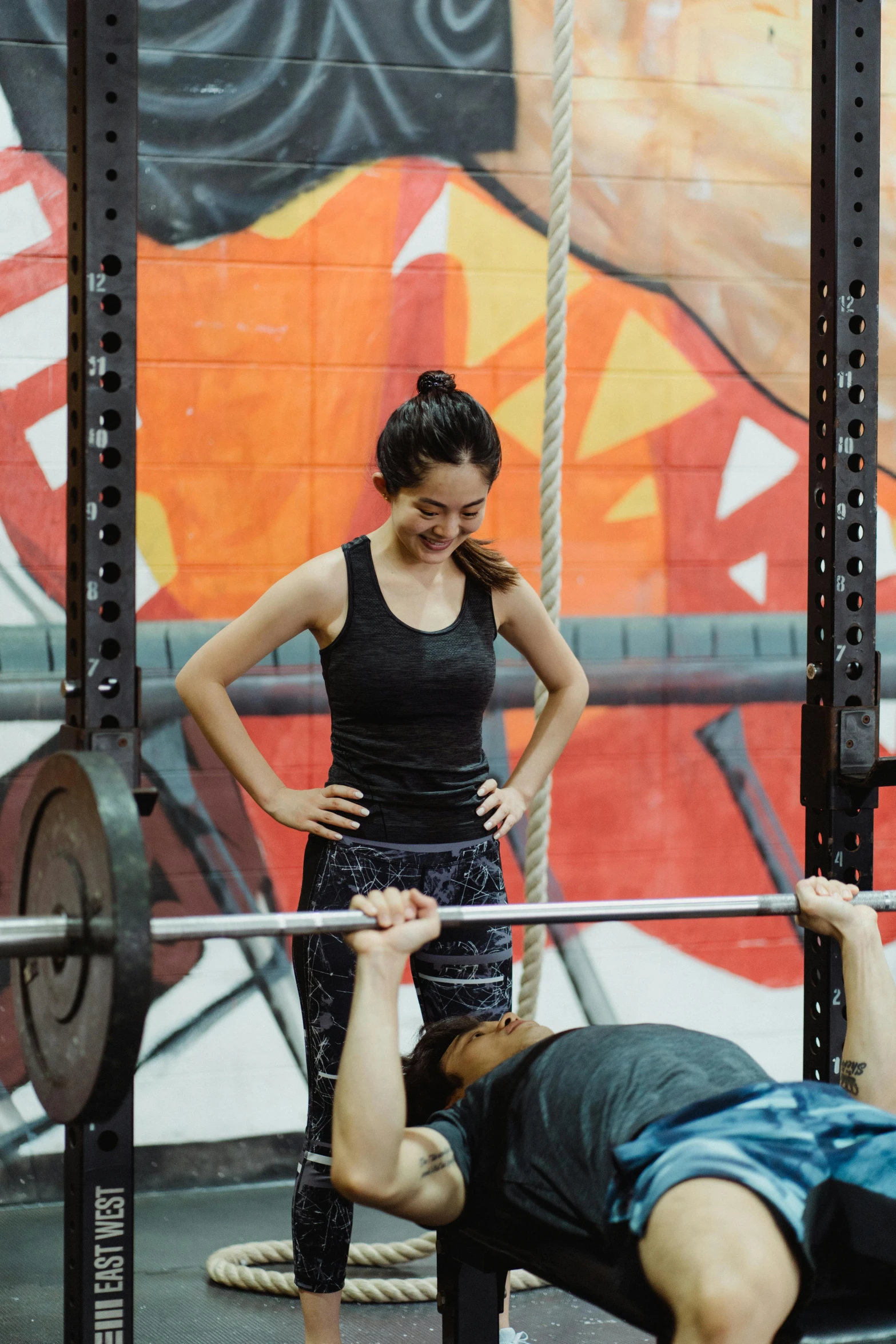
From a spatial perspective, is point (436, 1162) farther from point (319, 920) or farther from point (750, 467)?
point (750, 467)

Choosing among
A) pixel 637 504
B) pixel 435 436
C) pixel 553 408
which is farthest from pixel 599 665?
pixel 435 436

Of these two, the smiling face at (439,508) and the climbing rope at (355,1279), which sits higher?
the smiling face at (439,508)

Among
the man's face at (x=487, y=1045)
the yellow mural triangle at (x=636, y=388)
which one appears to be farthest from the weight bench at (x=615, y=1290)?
the yellow mural triangle at (x=636, y=388)

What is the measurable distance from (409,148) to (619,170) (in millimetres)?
507

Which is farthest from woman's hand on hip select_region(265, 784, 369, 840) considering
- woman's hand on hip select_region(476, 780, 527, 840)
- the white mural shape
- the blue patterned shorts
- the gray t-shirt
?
the white mural shape

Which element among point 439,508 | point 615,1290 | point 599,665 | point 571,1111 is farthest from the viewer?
point 599,665

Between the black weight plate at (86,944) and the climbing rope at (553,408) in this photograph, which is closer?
the black weight plate at (86,944)

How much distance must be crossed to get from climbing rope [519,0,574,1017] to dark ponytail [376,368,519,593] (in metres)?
0.26

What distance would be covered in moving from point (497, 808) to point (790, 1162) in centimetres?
85

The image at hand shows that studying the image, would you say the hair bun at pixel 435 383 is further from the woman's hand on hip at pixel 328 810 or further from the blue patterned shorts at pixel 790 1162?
the blue patterned shorts at pixel 790 1162

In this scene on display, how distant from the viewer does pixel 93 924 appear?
1.52 metres

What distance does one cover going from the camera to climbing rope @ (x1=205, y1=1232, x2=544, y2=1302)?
8.86 feet

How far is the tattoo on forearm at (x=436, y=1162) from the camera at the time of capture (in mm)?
1650

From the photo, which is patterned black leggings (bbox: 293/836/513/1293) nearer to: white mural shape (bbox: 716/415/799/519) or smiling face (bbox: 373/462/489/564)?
smiling face (bbox: 373/462/489/564)
